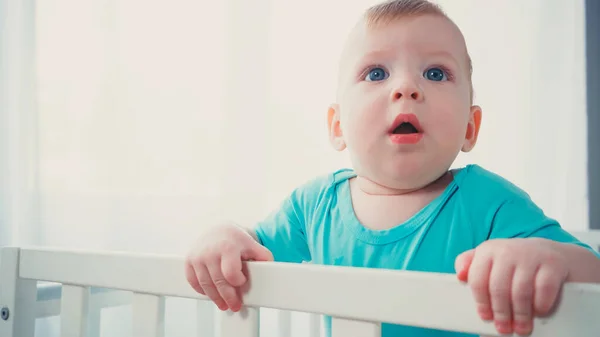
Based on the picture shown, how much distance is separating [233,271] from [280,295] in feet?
0.20

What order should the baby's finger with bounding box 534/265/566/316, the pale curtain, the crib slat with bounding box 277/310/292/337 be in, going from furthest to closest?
the pale curtain → the crib slat with bounding box 277/310/292/337 → the baby's finger with bounding box 534/265/566/316

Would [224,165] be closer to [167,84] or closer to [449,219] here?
[167,84]

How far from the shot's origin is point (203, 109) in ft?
5.24

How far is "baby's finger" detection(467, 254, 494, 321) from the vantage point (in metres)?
0.42

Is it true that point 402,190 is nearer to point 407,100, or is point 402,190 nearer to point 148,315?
point 407,100

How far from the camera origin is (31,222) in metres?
1.73

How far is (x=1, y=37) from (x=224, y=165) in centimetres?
88

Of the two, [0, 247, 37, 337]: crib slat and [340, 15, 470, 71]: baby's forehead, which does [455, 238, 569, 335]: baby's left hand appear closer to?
[340, 15, 470, 71]: baby's forehead

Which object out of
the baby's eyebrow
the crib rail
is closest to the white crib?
the crib rail

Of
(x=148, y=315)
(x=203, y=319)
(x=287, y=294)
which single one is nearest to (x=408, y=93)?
(x=287, y=294)

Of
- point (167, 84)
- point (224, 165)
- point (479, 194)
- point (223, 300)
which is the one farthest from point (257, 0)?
point (223, 300)

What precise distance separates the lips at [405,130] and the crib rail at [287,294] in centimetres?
24

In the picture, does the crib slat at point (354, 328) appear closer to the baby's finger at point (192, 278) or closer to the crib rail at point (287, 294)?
the crib rail at point (287, 294)

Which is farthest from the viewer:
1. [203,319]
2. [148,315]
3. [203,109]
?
[203,109]
